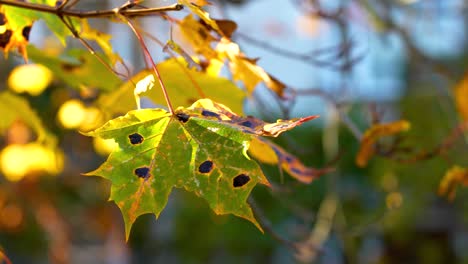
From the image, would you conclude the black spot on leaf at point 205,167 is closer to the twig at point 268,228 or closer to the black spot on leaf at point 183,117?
the black spot on leaf at point 183,117

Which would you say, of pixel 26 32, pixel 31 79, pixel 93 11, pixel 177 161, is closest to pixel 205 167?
pixel 177 161

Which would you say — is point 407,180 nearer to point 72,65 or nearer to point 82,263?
point 82,263

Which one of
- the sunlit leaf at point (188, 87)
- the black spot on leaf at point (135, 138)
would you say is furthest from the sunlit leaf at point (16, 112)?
the black spot on leaf at point (135, 138)

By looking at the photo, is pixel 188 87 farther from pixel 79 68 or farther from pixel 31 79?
pixel 31 79

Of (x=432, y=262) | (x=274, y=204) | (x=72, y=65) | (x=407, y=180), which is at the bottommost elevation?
(x=432, y=262)

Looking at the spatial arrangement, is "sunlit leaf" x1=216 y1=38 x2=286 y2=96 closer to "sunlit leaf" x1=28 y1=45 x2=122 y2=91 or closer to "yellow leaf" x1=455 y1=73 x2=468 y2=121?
"sunlit leaf" x1=28 y1=45 x2=122 y2=91

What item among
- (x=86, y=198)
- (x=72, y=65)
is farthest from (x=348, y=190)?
(x=72, y=65)
